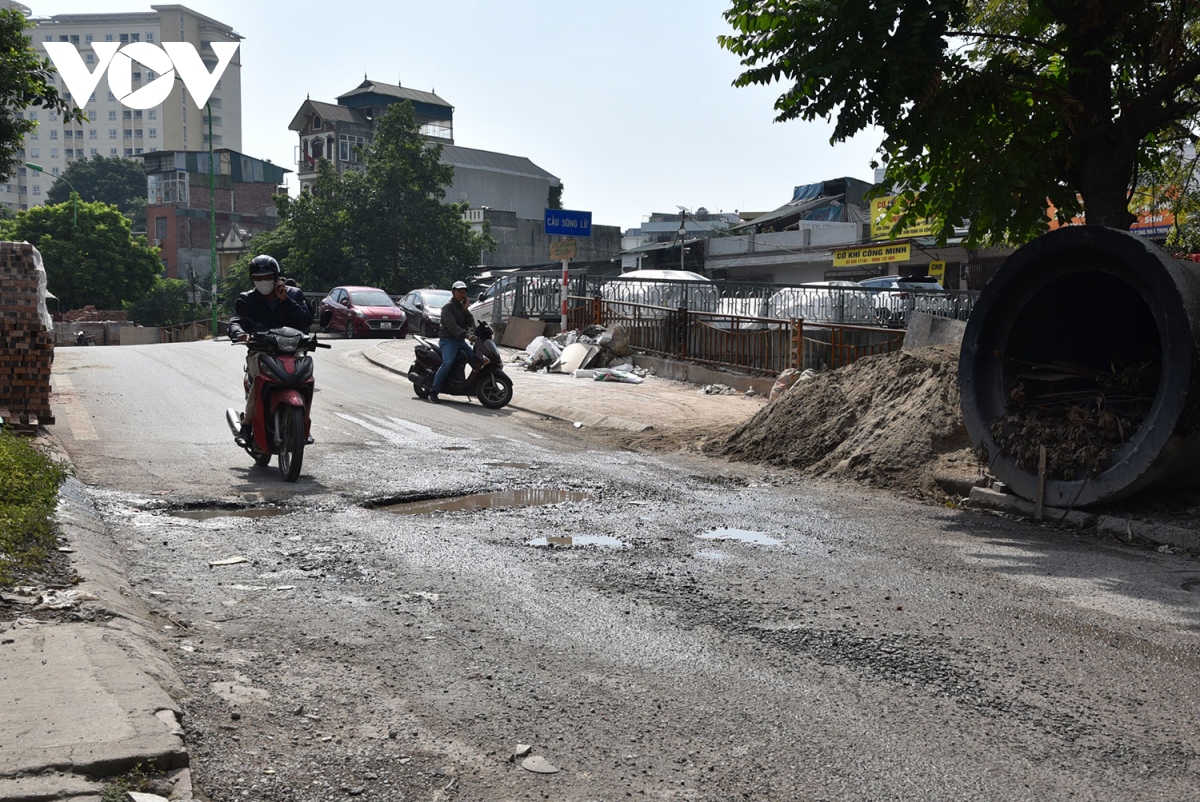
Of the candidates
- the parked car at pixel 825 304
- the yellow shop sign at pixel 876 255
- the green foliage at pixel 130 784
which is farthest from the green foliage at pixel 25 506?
the yellow shop sign at pixel 876 255

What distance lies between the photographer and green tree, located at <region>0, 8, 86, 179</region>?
17938 millimetres

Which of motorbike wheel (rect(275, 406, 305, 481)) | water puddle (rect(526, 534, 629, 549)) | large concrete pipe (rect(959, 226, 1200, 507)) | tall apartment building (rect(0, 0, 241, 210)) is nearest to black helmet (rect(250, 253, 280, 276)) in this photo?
motorbike wheel (rect(275, 406, 305, 481))

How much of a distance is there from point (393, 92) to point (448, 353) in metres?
77.3

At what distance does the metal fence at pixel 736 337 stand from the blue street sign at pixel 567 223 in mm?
2235

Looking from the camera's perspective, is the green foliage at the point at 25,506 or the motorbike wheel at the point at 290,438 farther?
the motorbike wheel at the point at 290,438

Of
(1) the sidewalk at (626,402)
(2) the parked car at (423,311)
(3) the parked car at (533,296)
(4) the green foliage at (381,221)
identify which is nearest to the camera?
(1) the sidewalk at (626,402)

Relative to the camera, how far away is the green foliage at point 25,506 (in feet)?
18.4

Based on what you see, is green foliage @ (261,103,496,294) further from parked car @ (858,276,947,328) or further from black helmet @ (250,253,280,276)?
black helmet @ (250,253,280,276)

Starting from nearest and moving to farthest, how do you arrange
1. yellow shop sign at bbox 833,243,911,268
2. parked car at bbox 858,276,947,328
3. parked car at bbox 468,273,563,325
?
parked car at bbox 858,276,947,328 → parked car at bbox 468,273,563,325 → yellow shop sign at bbox 833,243,911,268

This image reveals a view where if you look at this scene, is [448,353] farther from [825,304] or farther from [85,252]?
[85,252]

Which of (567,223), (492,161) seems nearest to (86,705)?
(567,223)

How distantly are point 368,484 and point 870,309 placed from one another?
14462 mm

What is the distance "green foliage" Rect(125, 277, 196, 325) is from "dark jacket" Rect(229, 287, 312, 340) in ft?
203

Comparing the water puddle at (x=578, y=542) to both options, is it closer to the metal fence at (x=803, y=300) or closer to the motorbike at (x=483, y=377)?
the motorbike at (x=483, y=377)
